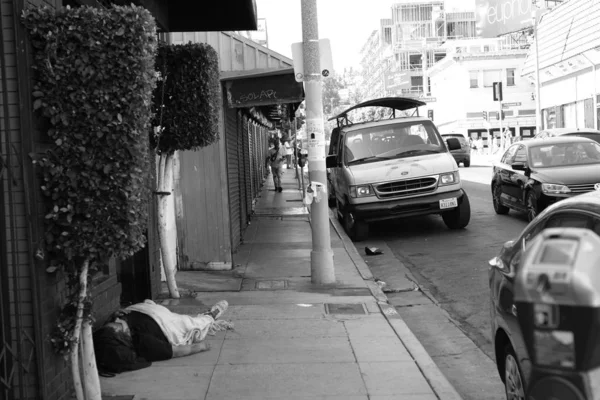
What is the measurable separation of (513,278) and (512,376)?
1.88 feet

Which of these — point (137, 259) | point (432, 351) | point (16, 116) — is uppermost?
point (16, 116)

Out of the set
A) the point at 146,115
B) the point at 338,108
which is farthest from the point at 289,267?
the point at 338,108

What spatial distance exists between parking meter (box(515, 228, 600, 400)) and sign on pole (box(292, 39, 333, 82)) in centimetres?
812

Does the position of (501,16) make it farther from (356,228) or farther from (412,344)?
(412,344)

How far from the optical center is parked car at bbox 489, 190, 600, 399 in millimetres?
3670

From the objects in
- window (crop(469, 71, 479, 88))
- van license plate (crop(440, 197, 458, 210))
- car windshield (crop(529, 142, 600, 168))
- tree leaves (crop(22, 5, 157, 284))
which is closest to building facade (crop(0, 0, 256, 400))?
tree leaves (crop(22, 5, 157, 284))

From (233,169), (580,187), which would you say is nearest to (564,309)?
(233,169)

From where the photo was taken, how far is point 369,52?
5458 inches

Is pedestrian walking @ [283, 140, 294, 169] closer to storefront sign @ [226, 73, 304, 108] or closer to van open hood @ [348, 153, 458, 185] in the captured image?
van open hood @ [348, 153, 458, 185]

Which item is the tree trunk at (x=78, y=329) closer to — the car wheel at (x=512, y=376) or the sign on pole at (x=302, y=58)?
the car wheel at (x=512, y=376)

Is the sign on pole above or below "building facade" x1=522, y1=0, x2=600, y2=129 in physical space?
below

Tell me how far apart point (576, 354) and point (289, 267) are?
9.56 meters

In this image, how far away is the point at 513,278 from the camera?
429cm

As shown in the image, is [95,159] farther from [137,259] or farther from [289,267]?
[289,267]
